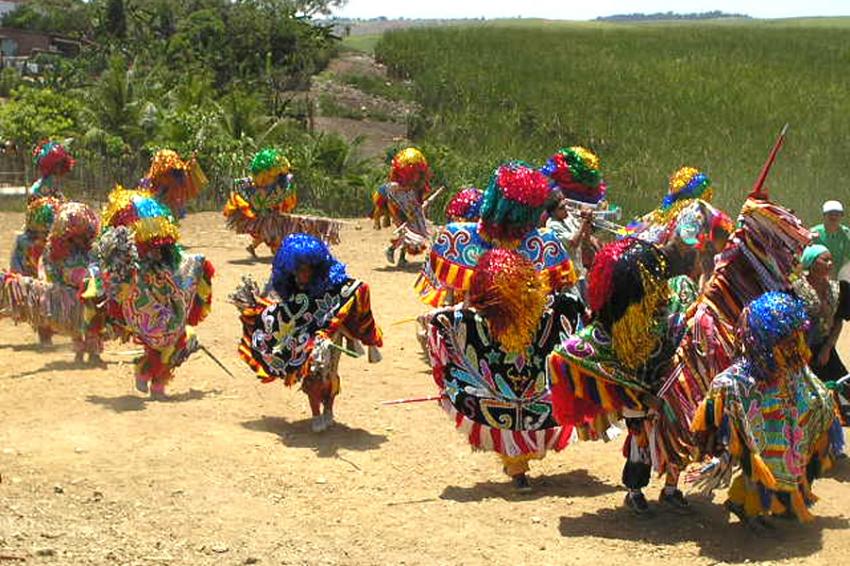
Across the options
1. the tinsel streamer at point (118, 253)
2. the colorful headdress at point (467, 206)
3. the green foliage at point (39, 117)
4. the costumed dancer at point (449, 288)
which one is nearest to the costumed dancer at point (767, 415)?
the costumed dancer at point (449, 288)

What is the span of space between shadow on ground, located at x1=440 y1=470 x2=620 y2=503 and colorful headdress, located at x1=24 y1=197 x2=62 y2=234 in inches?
224

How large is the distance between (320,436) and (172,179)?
4.54 metres

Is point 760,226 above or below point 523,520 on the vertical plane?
above

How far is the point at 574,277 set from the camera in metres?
9.12

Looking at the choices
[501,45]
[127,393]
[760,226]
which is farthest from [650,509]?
[501,45]

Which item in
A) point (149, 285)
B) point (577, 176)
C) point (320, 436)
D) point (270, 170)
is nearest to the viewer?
point (320, 436)

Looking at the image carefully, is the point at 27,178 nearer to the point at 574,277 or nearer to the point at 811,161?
the point at 811,161

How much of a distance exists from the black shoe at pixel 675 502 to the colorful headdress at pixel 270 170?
10.7m

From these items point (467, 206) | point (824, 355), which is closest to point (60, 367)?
point (467, 206)

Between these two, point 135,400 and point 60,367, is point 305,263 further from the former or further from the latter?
point 60,367

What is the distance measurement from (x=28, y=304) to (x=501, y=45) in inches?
1554

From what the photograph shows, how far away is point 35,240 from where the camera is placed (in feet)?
41.3

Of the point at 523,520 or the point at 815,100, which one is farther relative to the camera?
the point at 815,100

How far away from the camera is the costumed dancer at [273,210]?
1748 centimetres
